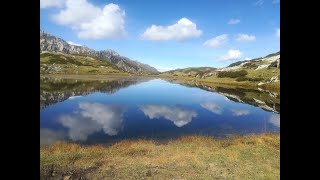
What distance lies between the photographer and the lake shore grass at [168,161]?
20.0 meters

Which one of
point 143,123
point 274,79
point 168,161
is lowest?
point 143,123

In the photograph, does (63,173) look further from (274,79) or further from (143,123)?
(274,79)

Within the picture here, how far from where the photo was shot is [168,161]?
23312mm

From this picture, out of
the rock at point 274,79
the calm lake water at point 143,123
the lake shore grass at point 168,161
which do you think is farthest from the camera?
the rock at point 274,79

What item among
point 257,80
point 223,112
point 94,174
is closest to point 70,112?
point 223,112

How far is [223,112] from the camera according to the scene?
65125 mm

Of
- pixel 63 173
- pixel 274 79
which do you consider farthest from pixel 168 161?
pixel 274 79

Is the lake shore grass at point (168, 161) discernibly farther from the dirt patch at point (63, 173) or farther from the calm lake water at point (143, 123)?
the calm lake water at point (143, 123)

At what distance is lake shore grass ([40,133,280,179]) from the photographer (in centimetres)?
2002

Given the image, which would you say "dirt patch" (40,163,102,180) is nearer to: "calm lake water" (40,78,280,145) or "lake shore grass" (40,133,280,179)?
"lake shore grass" (40,133,280,179)

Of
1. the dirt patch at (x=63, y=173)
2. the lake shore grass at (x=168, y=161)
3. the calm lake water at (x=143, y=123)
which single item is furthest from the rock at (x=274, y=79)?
the dirt patch at (x=63, y=173)

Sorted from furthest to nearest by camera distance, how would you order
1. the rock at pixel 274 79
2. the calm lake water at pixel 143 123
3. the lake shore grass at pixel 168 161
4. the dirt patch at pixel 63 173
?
the rock at pixel 274 79
the calm lake water at pixel 143 123
the lake shore grass at pixel 168 161
the dirt patch at pixel 63 173
